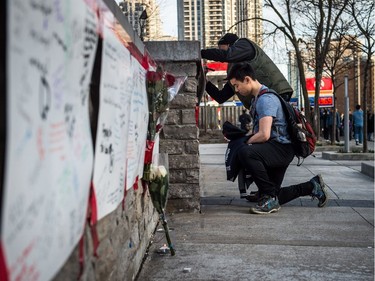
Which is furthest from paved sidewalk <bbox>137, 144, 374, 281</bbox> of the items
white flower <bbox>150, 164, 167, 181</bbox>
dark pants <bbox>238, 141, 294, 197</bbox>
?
white flower <bbox>150, 164, 167, 181</bbox>

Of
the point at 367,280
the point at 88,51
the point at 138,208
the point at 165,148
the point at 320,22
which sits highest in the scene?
the point at 320,22

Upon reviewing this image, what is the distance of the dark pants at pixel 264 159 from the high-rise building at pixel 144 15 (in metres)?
13.4

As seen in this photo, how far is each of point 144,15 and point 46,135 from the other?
57.9 ft

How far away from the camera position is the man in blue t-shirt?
19.2 feet

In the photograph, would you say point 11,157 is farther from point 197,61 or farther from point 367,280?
point 197,61

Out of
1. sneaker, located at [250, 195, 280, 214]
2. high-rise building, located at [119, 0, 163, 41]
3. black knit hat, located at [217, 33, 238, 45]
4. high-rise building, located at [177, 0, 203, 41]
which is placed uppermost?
high-rise building, located at [177, 0, 203, 41]

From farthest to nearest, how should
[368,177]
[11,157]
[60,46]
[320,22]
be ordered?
[320,22], [368,177], [60,46], [11,157]

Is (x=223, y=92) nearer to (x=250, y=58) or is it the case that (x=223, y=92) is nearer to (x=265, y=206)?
(x=250, y=58)

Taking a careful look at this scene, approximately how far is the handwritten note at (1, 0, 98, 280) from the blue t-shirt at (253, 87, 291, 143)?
395cm

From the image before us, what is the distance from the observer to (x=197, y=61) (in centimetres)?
603

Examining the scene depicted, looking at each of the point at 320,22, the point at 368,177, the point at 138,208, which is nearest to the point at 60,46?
the point at 138,208

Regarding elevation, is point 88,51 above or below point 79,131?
above

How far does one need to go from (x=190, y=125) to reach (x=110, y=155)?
355 centimetres

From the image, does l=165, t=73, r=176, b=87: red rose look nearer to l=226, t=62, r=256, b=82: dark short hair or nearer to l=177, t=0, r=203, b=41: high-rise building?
l=226, t=62, r=256, b=82: dark short hair
